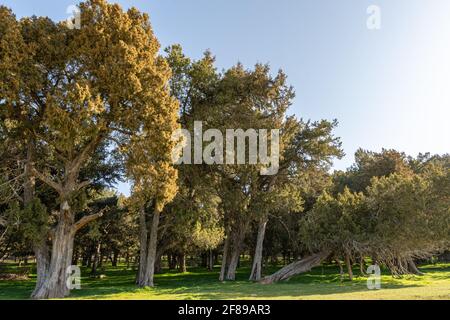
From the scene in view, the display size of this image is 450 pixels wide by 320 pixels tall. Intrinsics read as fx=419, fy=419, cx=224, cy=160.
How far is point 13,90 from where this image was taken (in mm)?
20922

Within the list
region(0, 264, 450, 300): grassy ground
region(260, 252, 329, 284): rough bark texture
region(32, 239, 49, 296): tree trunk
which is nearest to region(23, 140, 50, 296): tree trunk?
region(32, 239, 49, 296): tree trunk

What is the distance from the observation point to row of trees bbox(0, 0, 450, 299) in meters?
22.1

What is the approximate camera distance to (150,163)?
23.0m

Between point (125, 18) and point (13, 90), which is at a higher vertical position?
point (125, 18)

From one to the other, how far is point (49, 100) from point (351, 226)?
2189 cm

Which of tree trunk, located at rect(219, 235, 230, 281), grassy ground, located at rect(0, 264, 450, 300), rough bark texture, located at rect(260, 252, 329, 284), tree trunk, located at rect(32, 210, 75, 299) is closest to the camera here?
grassy ground, located at rect(0, 264, 450, 300)

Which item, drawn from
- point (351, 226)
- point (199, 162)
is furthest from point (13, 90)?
point (351, 226)

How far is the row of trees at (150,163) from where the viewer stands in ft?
72.4

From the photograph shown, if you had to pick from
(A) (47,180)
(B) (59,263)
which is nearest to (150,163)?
→ (A) (47,180)

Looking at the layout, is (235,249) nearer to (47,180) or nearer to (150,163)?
(150,163)

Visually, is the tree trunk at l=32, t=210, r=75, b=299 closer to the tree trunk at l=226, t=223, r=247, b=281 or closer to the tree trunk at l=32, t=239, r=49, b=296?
the tree trunk at l=32, t=239, r=49, b=296

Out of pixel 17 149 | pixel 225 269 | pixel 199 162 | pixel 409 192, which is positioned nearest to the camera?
pixel 17 149

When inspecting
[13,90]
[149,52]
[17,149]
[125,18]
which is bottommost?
[17,149]
